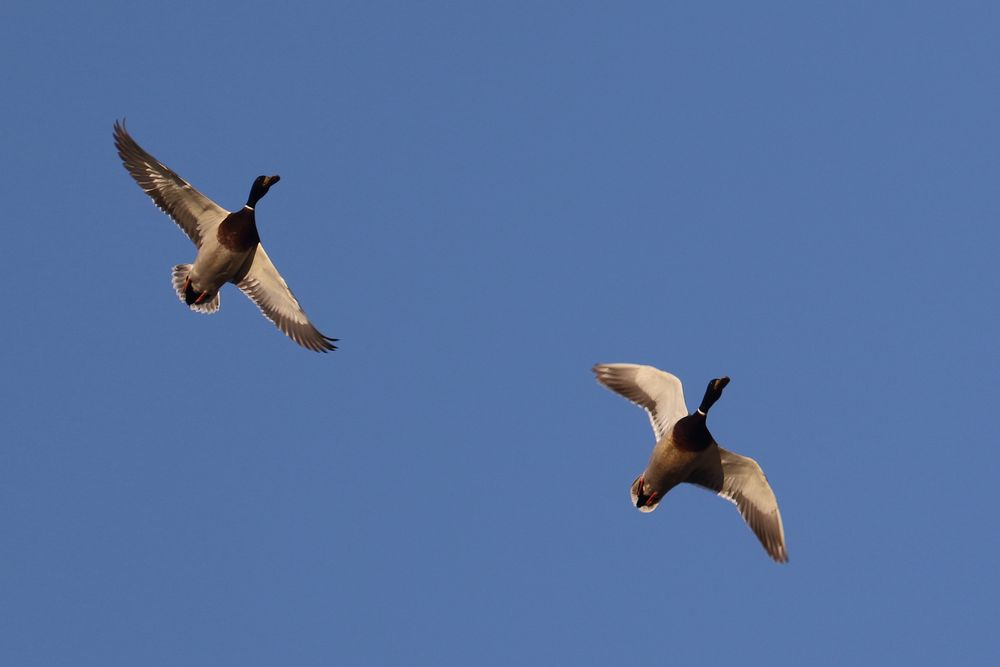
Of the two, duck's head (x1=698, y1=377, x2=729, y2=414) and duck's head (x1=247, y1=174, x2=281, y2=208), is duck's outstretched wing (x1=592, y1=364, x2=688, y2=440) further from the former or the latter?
duck's head (x1=247, y1=174, x2=281, y2=208)

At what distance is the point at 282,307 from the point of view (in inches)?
948

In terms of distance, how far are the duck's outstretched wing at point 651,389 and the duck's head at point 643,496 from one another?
771 millimetres

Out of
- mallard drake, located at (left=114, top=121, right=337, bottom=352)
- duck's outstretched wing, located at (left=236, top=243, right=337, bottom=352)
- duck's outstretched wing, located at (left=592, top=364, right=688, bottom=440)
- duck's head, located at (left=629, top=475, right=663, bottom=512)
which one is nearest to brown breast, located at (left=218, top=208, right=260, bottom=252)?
mallard drake, located at (left=114, top=121, right=337, bottom=352)

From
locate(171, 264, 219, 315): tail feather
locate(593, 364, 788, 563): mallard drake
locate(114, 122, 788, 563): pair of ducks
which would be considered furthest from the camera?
locate(171, 264, 219, 315): tail feather

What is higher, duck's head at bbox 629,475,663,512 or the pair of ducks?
the pair of ducks

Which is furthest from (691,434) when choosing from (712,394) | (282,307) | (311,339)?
(282,307)

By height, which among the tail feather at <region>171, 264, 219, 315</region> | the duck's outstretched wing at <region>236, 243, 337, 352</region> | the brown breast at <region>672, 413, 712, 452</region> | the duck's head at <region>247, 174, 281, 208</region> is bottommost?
the brown breast at <region>672, 413, 712, 452</region>

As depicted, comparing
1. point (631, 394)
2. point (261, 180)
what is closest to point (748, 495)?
point (631, 394)

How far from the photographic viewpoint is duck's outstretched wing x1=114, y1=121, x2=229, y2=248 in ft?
74.7

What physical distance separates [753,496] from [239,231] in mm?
9125

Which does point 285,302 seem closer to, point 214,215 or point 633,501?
point 214,215

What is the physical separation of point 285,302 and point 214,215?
2.01m

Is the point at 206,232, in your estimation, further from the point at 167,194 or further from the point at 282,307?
the point at 282,307

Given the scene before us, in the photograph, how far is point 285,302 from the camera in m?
24.0
